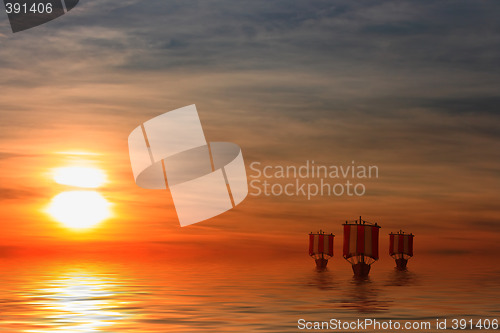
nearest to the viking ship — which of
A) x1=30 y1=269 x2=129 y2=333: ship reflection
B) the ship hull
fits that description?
the ship hull

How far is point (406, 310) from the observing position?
69.8 m

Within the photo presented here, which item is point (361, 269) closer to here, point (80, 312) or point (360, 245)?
point (360, 245)

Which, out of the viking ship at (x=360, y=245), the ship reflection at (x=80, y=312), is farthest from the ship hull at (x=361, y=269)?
the ship reflection at (x=80, y=312)

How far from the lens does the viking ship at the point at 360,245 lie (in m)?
168

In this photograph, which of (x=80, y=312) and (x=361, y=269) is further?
(x=361, y=269)

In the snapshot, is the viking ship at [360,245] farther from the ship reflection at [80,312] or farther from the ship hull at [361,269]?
the ship reflection at [80,312]

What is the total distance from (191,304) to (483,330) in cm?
3415

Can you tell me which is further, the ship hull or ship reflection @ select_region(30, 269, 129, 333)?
the ship hull

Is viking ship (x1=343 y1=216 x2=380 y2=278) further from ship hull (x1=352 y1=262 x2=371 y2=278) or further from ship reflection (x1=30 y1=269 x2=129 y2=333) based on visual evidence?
ship reflection (x1=30 y1=269 x2=129 y2=333)

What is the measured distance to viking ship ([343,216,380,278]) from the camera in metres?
168

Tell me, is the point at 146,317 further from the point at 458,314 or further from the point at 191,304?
the point at 458,314

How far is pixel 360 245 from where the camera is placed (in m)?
170

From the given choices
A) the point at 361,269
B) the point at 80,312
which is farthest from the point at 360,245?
the point at 80,312

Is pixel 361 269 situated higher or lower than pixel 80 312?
higher
